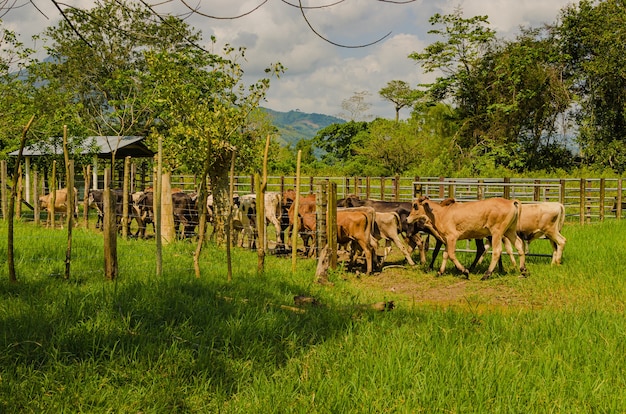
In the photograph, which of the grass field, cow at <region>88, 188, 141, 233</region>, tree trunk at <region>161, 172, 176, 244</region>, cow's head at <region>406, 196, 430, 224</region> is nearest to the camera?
the grass field

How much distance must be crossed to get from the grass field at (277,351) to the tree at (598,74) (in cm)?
2390

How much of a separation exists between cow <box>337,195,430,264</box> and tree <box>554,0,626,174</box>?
20338 mm

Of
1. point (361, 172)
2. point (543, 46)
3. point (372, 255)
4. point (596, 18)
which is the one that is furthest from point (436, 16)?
point (372, 255)

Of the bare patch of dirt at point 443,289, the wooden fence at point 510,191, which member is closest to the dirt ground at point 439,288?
the bare patch of dirt at point 443,289

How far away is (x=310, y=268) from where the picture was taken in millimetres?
9414

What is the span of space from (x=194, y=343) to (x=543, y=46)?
3167cm

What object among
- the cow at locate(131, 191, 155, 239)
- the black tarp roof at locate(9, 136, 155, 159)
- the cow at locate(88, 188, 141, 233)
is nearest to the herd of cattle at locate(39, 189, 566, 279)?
the cow at locate(131, 191, 155, 239)

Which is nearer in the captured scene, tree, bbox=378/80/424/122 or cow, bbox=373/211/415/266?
cow, bbox=373/211/415/266

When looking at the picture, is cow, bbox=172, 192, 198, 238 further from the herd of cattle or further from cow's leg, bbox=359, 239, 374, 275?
cow's leg, bbox=359, 239, 374, 275

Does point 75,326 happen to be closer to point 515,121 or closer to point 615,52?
point 615,52

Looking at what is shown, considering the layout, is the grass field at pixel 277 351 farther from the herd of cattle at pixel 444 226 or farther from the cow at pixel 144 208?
the cow at pixel 144 208

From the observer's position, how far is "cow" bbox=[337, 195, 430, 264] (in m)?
11.0

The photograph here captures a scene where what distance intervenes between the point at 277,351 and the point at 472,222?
19.7 feet

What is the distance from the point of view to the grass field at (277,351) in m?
3.61
